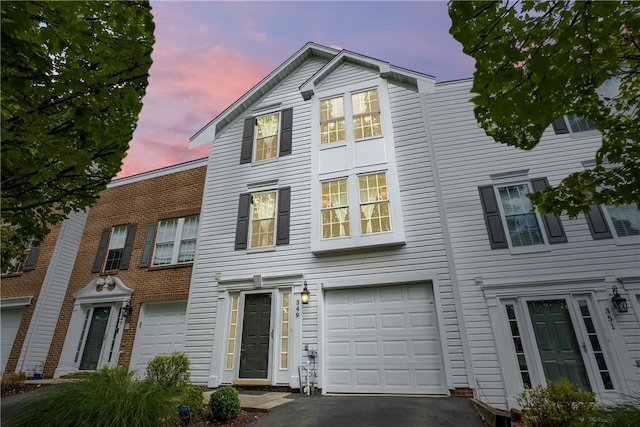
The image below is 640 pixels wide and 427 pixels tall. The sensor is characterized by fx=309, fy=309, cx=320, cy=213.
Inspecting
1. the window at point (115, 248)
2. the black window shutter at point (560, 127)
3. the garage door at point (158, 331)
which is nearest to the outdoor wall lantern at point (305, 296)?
the garage door at point (158, 331)

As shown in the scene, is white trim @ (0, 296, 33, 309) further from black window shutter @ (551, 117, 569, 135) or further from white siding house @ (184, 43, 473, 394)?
black window shutter @ (551, 117, 569, 135)

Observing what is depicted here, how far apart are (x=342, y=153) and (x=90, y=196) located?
6.79 metres

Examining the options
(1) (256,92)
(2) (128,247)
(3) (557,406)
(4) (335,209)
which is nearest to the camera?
(3) (557,406)

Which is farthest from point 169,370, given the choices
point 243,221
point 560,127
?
point 560,127

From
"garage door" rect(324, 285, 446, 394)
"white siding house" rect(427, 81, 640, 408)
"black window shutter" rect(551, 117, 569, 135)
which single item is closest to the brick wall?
"garage door" rect(324, 285, 446, 394)

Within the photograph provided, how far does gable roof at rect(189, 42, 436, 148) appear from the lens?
1013 cm

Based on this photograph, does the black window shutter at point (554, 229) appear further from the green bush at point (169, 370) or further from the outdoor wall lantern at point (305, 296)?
the green bush at point (169, 370)

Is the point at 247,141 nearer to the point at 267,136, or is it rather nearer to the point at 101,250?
the point at 267,136

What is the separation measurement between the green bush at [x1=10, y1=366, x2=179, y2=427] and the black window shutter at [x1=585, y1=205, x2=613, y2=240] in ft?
30.1

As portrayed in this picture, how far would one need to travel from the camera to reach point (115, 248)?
11742 mm

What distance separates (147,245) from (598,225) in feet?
43.5

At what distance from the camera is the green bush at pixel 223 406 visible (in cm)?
513

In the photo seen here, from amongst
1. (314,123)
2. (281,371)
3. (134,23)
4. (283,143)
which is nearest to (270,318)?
(281,371)

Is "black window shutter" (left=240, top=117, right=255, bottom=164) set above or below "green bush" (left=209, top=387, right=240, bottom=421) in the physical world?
above
